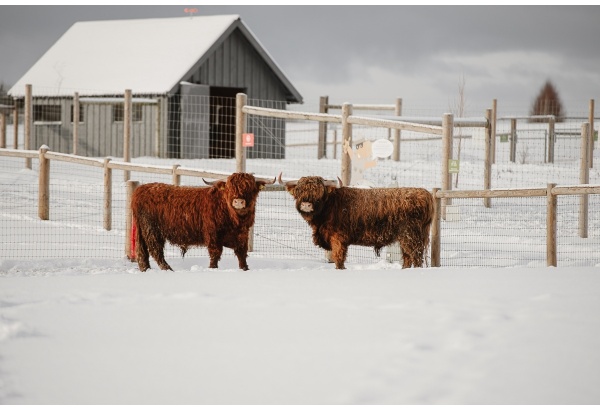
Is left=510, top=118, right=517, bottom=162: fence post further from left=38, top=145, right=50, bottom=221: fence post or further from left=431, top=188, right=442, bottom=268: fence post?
left=38, top=145, right=50, bottom=221: fence post

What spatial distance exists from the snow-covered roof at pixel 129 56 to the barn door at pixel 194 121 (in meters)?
0.54

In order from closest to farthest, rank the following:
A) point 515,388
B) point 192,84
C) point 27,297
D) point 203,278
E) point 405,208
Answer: point 515,388
point 27,297
point 203,278
point 405,208
point 192,84

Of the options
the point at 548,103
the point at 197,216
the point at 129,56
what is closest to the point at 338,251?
the point at 197,216

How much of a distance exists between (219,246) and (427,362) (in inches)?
173

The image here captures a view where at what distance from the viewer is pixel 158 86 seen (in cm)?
2084

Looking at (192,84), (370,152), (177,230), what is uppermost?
(192,84)

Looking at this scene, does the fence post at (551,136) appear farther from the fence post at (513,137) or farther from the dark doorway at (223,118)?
the dark doorway at (223,118)

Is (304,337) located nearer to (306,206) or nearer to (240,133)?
(306,206)

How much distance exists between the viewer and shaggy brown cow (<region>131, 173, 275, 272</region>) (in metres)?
9.27

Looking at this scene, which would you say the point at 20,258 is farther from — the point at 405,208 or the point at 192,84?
the point at 192,84

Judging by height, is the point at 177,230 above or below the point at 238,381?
above

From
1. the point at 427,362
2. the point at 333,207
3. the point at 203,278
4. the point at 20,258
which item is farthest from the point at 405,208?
the point at 20,258

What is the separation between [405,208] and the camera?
30.5ft

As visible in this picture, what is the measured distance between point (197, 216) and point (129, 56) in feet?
47.2
